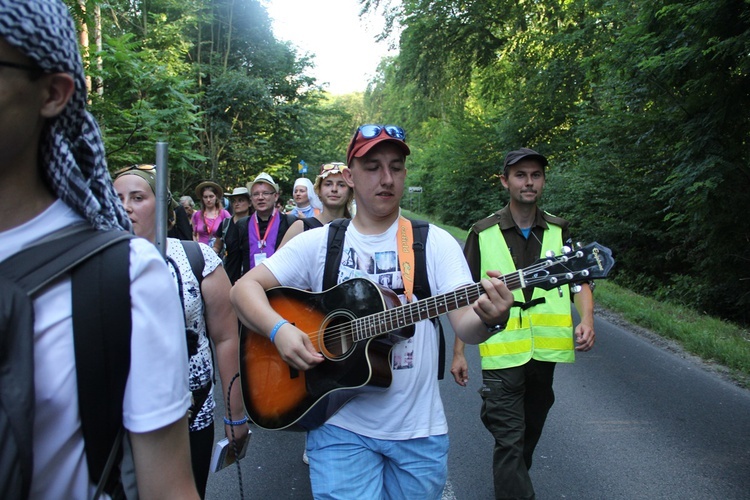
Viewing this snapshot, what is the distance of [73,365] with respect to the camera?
99 centimetres

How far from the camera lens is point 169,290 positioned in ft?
3.62

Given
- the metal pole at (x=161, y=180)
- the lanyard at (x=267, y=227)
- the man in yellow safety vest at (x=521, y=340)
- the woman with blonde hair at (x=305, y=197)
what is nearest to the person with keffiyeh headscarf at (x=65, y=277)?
Answer: the metal pole at (x=161, y=180)

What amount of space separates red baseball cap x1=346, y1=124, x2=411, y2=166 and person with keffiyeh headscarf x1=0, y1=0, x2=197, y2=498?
145 cm

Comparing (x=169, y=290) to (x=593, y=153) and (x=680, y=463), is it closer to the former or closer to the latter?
(x=680, y=463)

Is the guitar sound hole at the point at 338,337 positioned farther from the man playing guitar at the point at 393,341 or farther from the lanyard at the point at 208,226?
the lanyard at the point at 208,226

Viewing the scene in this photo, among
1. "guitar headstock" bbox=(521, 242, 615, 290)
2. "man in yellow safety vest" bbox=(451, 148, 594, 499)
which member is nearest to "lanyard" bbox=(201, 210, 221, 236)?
"man in yellow safety vest" bbox=(451, 148, 594, 499)

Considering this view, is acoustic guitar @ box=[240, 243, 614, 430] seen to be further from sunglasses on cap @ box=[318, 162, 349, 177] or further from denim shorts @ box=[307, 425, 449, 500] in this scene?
sunglasses on cap @ box=[318, 162, 349, 177]

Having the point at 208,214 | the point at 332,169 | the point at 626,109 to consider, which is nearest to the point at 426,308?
the point at 332,169

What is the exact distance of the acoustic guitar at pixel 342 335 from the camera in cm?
229

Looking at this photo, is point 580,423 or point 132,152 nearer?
point 580,423

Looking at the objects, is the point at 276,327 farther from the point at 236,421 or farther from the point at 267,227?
the point at 267,227

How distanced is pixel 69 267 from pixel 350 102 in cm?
7773

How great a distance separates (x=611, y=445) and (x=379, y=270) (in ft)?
10.3

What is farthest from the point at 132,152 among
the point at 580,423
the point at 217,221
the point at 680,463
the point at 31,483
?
the point at 31,483
